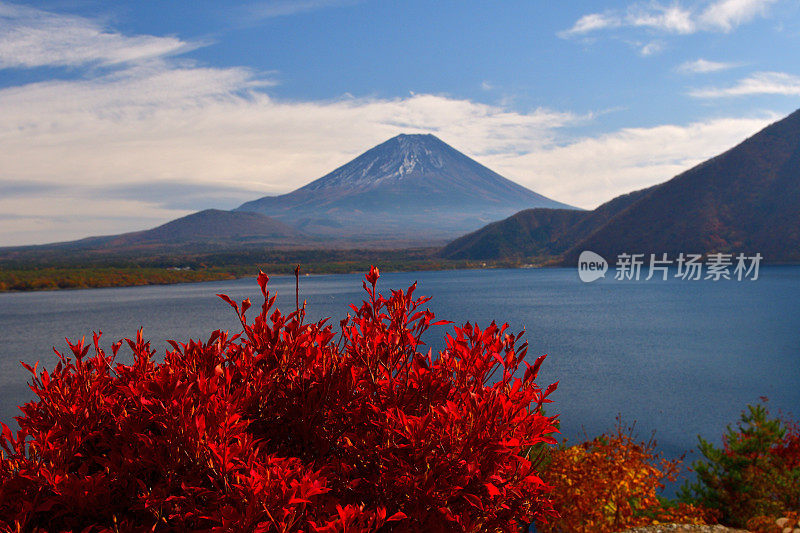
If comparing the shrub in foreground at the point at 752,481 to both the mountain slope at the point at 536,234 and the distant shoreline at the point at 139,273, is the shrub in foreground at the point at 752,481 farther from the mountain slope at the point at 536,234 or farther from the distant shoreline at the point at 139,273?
the mountain slope at the point at 536,234

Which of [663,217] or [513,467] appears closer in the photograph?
[513,467]

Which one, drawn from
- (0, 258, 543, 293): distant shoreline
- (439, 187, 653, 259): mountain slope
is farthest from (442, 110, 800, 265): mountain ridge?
(0, 258, 543, 293): distant shoreline

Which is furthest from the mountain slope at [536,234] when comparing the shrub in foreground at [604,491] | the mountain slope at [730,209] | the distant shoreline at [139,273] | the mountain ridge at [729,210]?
the shrub in foreground at [604,491]

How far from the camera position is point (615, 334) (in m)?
37.7

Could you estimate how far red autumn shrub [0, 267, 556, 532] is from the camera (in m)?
1.90

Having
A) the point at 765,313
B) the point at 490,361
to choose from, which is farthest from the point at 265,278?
the point at 765,313

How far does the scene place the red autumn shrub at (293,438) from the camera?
1.90 metres

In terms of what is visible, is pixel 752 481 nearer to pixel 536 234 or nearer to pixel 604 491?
pixel 604 491

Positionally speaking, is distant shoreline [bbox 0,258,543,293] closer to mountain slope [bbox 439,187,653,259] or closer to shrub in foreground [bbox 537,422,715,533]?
mountain slope [bbox 439,187,653,259]

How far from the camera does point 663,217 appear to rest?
103 m

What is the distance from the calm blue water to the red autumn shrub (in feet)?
47.9

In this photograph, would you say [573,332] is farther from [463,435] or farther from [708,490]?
[463,435]

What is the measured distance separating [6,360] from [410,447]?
35.6 metres

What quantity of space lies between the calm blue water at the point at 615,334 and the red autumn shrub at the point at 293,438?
47.9 ft
